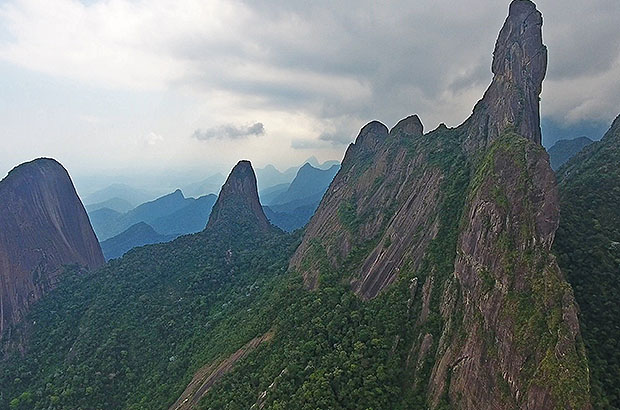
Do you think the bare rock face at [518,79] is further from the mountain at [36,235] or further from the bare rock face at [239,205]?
the mountain at [36,235]

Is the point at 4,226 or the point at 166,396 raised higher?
the point at 4,226

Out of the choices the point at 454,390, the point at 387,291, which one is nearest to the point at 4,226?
the point at 387,291

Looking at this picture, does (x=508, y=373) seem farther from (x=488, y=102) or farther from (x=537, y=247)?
(x=488, y=102)

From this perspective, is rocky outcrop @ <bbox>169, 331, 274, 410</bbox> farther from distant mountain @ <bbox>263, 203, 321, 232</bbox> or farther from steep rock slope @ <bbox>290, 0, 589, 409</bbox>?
distant mountain @ <bbox>263, 203, 321, 232</bbox>

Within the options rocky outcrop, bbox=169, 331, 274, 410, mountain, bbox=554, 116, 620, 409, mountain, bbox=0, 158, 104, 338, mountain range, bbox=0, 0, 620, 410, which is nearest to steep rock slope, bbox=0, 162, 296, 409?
mountain range, bbox=0, 0, 620, 410

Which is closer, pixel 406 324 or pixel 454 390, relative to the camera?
pixel 454 390

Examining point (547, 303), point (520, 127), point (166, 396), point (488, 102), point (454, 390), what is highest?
point (488, 102)

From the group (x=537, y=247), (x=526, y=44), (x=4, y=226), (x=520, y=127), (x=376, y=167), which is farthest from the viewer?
(x=4, y=226)
